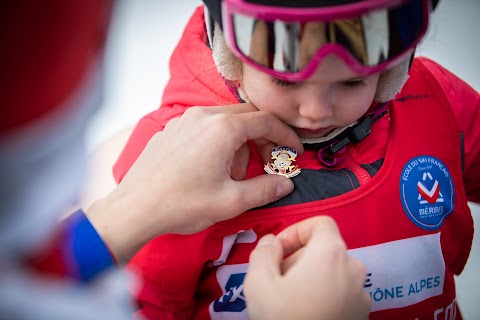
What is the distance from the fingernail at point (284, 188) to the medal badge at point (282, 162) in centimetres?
2

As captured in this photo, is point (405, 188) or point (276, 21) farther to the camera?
point (405, 188)

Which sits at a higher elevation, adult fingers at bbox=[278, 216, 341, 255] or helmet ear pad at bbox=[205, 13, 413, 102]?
helmet ear pad at bbox=[205, 13, 413, 102]

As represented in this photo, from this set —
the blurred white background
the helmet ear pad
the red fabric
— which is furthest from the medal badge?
the blurred white background

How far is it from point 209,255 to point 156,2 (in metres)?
1.22

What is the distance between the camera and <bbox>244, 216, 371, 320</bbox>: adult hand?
49 cm

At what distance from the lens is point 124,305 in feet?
1.34

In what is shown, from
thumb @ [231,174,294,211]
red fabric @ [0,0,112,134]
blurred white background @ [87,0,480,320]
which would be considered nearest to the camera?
red fabric @ [0,0,112,134]

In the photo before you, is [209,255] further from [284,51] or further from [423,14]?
[423,14]

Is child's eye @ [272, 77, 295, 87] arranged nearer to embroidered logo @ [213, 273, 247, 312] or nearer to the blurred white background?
embroidered logo @ [213, 273, 247, 312]

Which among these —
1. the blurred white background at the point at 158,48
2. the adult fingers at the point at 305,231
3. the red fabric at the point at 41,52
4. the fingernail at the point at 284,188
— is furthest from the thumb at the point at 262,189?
the blurred white background at the point at 158,48

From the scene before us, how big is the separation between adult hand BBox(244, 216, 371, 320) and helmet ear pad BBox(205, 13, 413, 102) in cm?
29

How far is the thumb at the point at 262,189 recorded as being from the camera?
0.70m

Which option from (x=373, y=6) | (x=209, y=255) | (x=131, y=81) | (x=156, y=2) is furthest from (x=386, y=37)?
(x=156, y=2)

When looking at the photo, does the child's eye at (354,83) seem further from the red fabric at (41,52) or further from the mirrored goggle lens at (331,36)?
the red fabric at (41,52)
